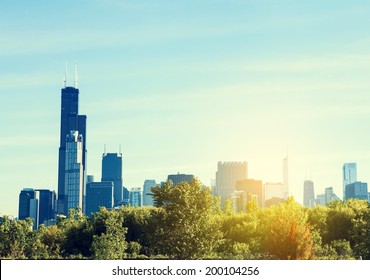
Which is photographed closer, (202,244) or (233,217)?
(202,244)

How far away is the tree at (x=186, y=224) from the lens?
40.8 m

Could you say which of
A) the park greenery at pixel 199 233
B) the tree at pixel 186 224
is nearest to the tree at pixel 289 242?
the park greenery at pixel 199 233

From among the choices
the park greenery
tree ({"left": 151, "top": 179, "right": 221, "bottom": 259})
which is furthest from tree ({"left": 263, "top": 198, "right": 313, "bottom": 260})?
tree ({"left": 151, "top": 179, "right": 221, "bottom": 259})

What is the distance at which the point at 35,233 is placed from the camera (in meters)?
52.6

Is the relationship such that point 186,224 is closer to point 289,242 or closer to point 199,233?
point 199,233

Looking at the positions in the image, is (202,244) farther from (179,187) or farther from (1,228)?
(1,228)

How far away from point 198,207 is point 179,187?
1963 millimetres

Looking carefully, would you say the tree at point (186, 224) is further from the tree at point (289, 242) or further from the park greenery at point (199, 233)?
the tree at point (289, 242)

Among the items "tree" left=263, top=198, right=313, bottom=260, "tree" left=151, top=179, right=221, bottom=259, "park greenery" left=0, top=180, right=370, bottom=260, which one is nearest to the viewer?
"tree" left=263, top=198, right=313, bottom=260

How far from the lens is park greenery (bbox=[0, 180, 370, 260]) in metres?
40.2

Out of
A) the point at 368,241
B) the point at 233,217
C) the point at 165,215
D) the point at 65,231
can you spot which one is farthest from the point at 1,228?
the point at 368,241

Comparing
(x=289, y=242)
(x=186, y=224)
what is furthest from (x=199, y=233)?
(x=289, y=242)

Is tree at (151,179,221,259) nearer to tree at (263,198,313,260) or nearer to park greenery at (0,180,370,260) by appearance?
park greenery at (0,180,370,260)
